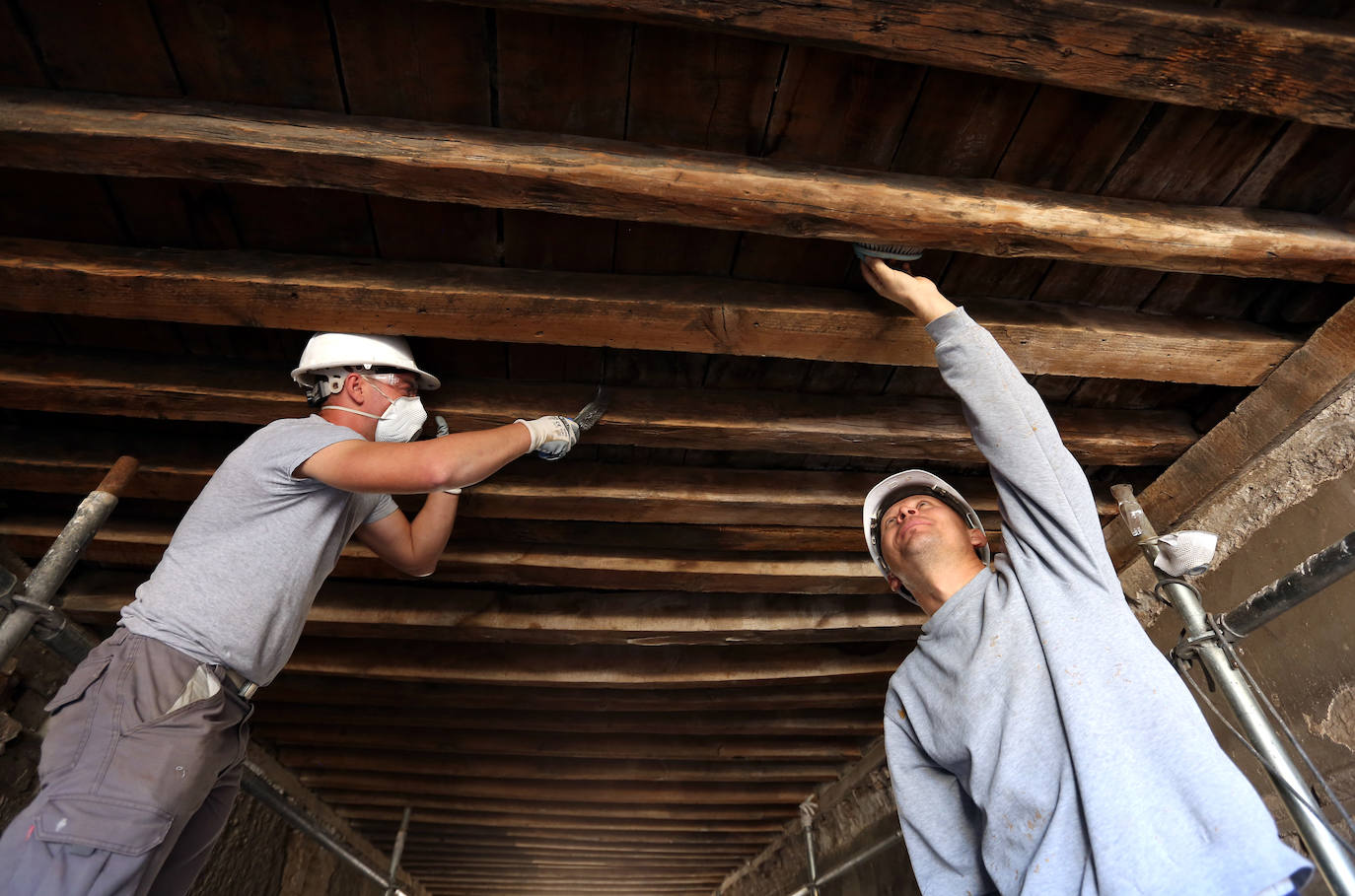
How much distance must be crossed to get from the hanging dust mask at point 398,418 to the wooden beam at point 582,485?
41 centimetres

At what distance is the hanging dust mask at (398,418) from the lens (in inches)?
74.5

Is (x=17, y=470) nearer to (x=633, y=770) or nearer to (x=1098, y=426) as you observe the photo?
(x=1098, y=426)

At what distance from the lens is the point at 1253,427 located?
2.07m

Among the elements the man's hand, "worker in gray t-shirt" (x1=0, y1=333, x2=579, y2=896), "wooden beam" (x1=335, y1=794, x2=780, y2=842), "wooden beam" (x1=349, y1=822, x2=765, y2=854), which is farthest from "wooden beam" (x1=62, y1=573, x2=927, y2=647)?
"wooden beam" (x1=349, y1=822, x2=765, y2=854)

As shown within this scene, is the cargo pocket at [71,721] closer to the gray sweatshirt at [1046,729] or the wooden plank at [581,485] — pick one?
the wooden plank at [581,485]

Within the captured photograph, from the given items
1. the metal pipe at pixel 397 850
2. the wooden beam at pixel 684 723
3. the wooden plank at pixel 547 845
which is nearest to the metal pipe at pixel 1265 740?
the wooden beam at pixel 684 723

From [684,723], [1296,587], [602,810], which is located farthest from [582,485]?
[602,810]

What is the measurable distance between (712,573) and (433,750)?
98.0 inches

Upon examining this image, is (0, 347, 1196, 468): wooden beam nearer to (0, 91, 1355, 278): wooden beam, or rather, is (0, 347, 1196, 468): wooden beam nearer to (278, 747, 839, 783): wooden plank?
(0, 91, 1355, 278): wooden beam

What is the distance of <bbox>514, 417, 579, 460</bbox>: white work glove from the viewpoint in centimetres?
191

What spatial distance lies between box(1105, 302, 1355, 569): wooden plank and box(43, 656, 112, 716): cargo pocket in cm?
286

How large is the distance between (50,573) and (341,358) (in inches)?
38.2

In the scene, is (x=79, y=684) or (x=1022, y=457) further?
(x=79, y=684)

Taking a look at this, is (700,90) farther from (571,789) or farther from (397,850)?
(397,850)
